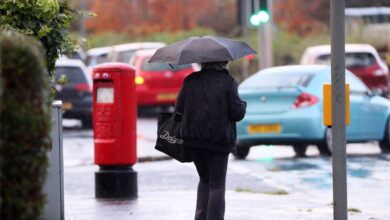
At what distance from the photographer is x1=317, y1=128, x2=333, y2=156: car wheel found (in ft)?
55.0

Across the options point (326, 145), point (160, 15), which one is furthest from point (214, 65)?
point (160, 15)

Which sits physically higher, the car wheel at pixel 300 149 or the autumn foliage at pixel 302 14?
the autumn foliage at pixel 302 14

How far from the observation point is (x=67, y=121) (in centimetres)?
2770

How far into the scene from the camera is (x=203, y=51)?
9094 millimetres

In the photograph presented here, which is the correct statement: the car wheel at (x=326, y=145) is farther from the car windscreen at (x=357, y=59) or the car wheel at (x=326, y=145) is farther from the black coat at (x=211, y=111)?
the car windscreen at (x=357, y=59)

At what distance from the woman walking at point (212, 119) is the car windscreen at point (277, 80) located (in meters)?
7.98

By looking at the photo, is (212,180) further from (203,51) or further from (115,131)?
(115,131)

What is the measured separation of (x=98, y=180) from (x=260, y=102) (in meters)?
5.05

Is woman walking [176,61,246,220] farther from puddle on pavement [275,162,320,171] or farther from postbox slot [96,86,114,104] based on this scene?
puddle on pavement [275,162,320,171]

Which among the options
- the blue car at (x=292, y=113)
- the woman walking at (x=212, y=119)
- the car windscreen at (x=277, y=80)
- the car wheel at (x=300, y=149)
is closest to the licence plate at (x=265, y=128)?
the blue car at (x=292, y=113)

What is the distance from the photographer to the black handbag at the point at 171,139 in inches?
357

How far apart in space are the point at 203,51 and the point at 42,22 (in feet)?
4.18

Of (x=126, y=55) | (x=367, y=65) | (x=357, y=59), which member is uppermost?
(x=126, y=55)

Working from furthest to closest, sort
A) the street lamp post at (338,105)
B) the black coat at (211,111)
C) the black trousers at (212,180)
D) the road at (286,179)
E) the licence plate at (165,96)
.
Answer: the licence plate at (165,96)
the road at (286,179)
the black trousers at (212,180)
the black coat at (211,111)
the street lamp post at (338,105)
